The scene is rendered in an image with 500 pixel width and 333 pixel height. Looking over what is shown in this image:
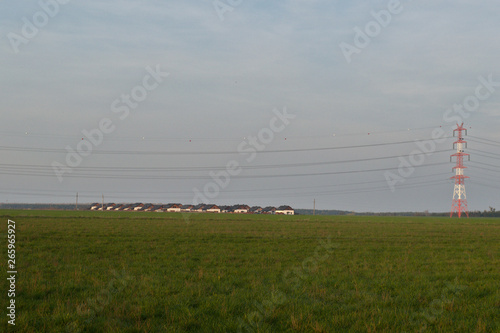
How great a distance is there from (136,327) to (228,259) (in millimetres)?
10895

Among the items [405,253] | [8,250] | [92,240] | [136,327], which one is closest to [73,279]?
[136,327]

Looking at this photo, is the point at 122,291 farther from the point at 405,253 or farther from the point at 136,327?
the point at 405,253

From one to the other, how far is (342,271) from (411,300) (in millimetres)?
4999

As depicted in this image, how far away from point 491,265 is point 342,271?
7.68 meters

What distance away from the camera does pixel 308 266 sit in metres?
17.4

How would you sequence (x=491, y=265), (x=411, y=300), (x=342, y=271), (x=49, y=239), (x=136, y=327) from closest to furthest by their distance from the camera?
(x=136, y=327), (x=411, y=300), (x=342, y=271), (x=491, y=265), (x=49, y=239)

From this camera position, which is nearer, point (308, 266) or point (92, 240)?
point (308, 266)

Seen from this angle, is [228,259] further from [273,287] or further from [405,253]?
[405,253]

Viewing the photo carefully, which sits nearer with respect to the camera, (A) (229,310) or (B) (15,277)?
(A) (229,310)

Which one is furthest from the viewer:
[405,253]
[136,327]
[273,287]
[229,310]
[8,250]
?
[405,253]

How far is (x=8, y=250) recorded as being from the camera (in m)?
20.1

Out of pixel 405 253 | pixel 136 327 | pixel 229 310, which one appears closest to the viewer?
pixel 136 327

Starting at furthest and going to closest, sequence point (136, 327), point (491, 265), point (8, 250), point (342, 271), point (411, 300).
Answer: point (8, 250), point (491, 265), point (342, 271), point (411, 300), point (136, 327)

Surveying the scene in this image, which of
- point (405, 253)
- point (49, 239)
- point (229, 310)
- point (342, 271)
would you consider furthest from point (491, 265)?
point (49, 239)
